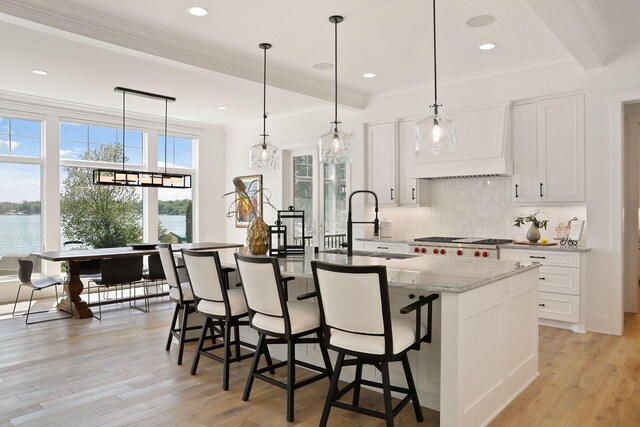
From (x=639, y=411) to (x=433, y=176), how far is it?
3.48 m

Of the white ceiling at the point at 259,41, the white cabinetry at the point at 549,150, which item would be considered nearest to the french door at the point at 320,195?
the white ceiling at the point at 259,41

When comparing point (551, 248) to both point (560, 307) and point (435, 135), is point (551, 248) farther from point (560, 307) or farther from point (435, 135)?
point (435, 135)

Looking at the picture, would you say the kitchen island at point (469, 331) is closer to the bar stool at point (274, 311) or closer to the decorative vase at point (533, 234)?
the bar stool at point (274, 311)

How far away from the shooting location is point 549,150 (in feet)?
16.6

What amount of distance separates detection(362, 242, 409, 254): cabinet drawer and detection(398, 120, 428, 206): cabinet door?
0.61 metres

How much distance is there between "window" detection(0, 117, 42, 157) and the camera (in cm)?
655

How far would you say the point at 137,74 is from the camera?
548 centimetres

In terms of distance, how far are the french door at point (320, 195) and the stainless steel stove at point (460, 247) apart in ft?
5.17

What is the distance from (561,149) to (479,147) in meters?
0.88

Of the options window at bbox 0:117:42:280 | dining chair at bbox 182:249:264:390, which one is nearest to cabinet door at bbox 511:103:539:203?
dining chair at bbox 182:249:264:390

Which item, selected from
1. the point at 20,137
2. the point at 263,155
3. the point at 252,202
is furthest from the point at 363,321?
the point at 20,137

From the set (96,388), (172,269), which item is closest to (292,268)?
(172,269)

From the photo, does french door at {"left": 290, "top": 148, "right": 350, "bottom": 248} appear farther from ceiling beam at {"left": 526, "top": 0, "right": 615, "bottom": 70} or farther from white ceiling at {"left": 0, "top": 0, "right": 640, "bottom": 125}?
ceiling beam at {"left": 526, "top": 0, "right": 615, "bottom": 70}

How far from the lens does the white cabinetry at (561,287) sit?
4.71m
